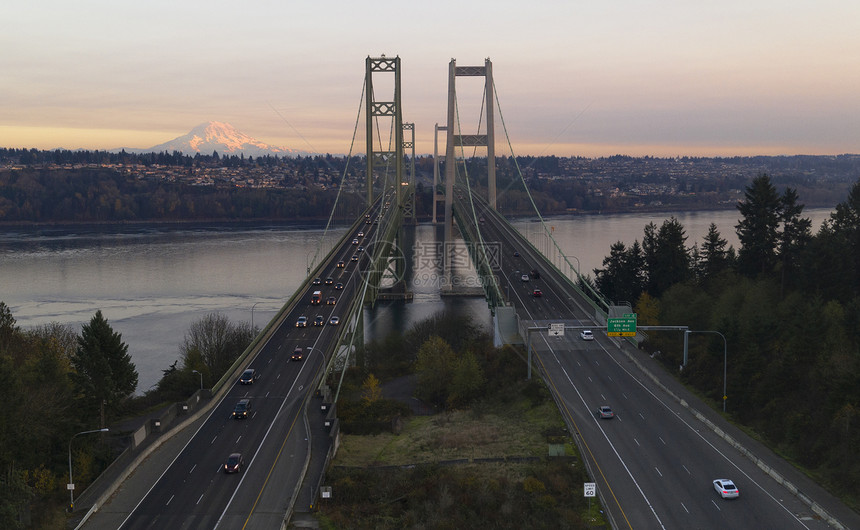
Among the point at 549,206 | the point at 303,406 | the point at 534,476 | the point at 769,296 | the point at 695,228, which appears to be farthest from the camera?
the point at 549,206

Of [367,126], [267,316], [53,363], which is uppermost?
[367,126]

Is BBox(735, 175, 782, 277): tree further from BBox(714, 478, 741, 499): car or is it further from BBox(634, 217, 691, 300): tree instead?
BBox(714, 478, 741, 499): car

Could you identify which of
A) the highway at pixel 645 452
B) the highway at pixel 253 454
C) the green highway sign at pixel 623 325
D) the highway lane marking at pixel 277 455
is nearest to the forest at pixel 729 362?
the highway at pixel 645 452

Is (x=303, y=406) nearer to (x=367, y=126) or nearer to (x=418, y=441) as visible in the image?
(x=418, y=441)

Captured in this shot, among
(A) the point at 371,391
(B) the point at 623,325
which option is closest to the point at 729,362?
(B) the point at 623,325

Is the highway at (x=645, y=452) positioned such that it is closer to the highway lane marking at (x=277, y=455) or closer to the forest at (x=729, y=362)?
the forest at (x=729, y=362)

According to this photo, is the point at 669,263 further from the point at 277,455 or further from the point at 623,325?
the point at 277,455

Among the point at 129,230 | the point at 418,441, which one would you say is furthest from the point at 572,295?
the point at 129,230
